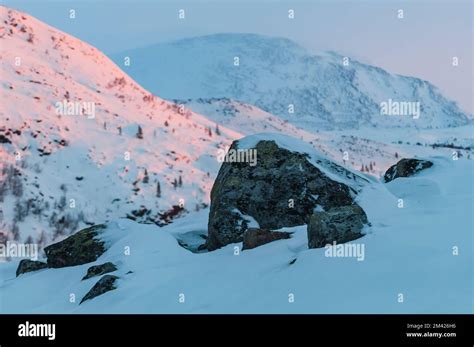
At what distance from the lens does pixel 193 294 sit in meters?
7.54

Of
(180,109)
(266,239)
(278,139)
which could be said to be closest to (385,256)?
(266,239)

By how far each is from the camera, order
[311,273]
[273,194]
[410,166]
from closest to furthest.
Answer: [311,273], [273,194], [410,166]

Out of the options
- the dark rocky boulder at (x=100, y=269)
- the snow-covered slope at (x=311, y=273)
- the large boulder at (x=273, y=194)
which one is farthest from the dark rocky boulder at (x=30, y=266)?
the large boulder at (x=273, y=194)

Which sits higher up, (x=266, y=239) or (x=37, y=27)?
(x=37, y=27)

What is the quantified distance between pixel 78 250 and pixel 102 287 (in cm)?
315

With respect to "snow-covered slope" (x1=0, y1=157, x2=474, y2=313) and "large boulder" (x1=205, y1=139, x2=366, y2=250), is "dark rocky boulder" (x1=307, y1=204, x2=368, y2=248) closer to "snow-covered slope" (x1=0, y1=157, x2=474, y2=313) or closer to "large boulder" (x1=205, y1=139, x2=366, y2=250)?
"snow-covered slope" (x1=0, y1=157, x2=474, y2=313)

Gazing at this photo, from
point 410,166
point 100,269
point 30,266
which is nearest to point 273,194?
point 100,269

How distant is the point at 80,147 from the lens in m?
35.2

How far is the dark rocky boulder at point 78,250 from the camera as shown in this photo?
11.6 metres

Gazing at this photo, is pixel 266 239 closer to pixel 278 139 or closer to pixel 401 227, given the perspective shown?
pixel 401 227

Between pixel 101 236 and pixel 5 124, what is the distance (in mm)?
24217

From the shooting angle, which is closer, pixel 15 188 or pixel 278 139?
pixel 278 139

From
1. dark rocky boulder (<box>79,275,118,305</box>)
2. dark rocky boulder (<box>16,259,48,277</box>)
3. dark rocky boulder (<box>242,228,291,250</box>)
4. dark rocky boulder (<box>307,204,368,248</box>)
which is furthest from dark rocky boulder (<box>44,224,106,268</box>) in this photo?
dark rocky boulder (<box>307,204,368,248</box>)

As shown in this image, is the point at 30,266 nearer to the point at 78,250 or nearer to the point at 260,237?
the point at 78,250
